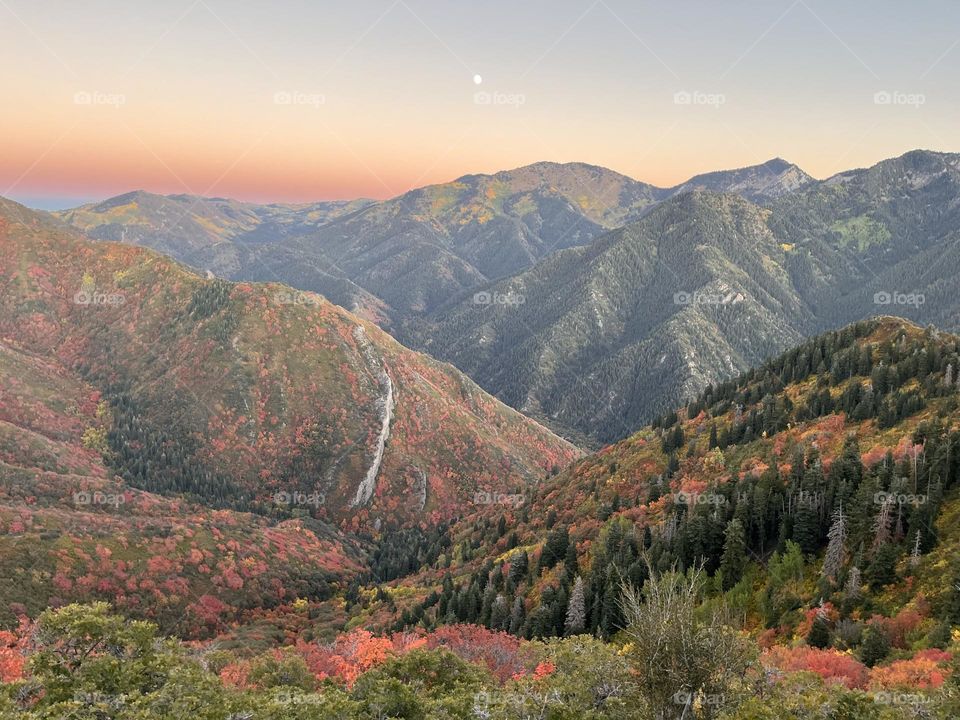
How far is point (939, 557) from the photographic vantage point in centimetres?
5275

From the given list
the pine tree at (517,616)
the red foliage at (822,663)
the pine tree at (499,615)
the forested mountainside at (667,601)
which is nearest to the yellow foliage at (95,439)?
the forested mountainside at (667,601)

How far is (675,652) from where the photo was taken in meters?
26.6

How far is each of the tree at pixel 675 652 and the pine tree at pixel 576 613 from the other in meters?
47.4

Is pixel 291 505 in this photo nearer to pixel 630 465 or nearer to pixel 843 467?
pixel 630 465

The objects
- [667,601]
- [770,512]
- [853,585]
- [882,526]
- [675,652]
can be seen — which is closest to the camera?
[667,601]

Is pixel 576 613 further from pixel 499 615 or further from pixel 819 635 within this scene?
Result: pixel 819 635

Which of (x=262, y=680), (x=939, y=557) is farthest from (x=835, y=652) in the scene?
(x=262, y=680)

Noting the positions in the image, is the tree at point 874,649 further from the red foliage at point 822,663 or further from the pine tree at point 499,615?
the pine tree at point 499,615

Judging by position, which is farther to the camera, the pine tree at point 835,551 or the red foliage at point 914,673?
the pine tree at point 835,551

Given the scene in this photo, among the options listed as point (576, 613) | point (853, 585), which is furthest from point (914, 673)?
point (576, 613)

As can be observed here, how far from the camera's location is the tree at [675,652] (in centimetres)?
2634

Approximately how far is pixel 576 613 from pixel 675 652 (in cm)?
5031

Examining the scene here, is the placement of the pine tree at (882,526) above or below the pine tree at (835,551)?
above

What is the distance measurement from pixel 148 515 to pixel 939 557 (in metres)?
152
